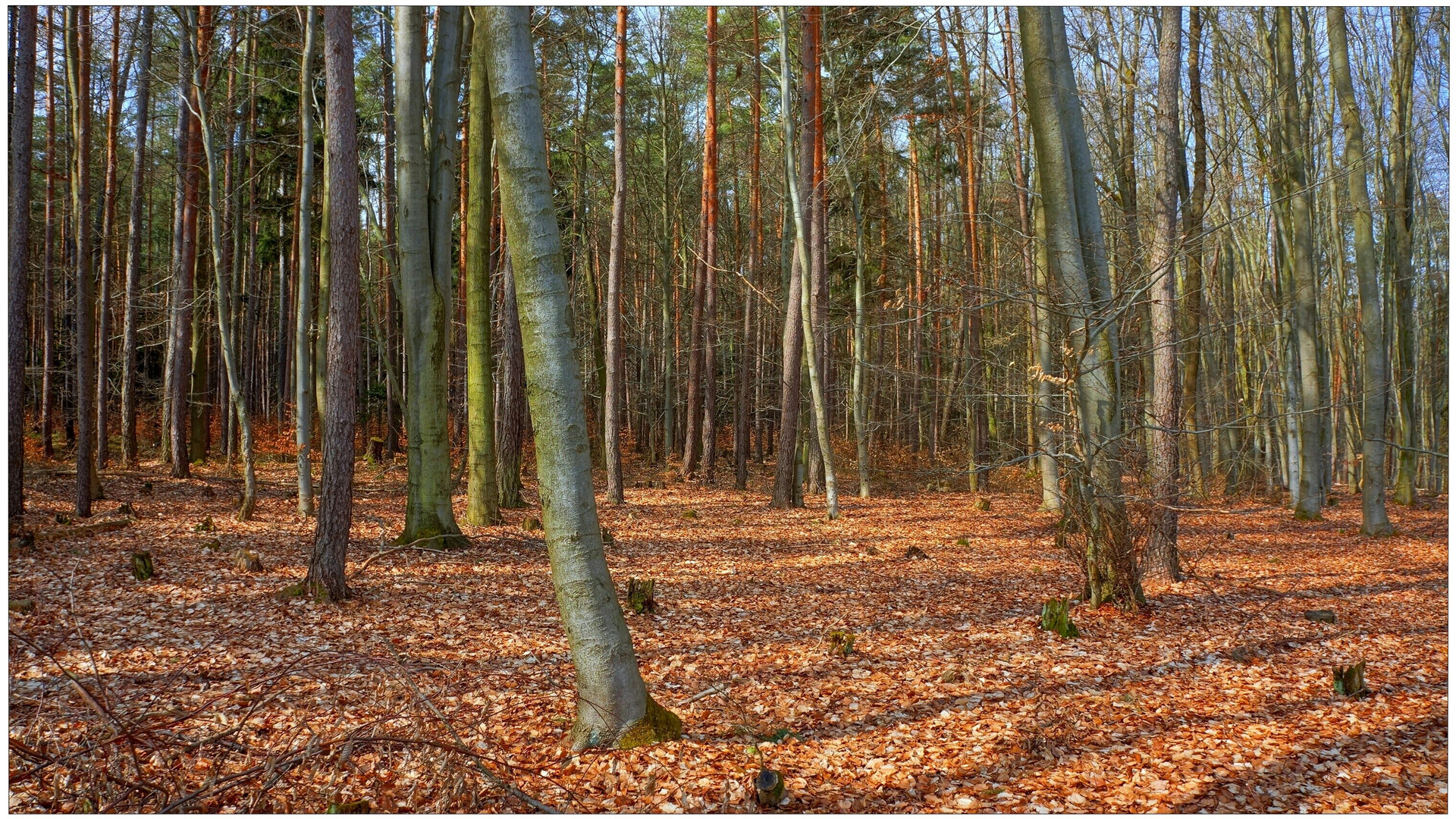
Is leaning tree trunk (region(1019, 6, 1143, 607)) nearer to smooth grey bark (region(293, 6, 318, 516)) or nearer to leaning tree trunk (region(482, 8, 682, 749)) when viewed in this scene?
leaning tree trunk (region(482, 8, 682, 749))

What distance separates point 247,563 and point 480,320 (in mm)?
3612

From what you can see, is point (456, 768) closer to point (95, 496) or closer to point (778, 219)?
point (95, 496)

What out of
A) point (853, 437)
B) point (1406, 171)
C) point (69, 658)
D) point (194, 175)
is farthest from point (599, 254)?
point (69, 658)

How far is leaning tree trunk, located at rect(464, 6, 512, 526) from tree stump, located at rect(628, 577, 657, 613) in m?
3.95

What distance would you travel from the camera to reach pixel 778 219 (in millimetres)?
24203

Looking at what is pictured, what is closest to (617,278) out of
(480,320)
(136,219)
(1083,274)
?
(480,320)

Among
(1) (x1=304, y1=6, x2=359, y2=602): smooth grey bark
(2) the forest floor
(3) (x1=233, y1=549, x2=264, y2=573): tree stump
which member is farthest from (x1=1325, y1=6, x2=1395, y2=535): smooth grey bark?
(3) (x1=233, y1=549, x2=264, y2=573): tree stump

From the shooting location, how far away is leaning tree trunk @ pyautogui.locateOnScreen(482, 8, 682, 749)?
12.2 ft

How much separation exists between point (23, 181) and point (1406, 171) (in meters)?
20.0

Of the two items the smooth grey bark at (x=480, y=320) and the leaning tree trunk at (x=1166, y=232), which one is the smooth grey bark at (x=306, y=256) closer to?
the smooth grey bark at (x=480, y=320)

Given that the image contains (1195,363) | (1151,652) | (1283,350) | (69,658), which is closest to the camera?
(69,658)

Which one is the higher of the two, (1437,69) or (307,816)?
(1437,69)

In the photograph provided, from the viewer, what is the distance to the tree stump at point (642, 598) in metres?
6.84

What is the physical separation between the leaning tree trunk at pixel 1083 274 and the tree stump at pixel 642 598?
3379mm
